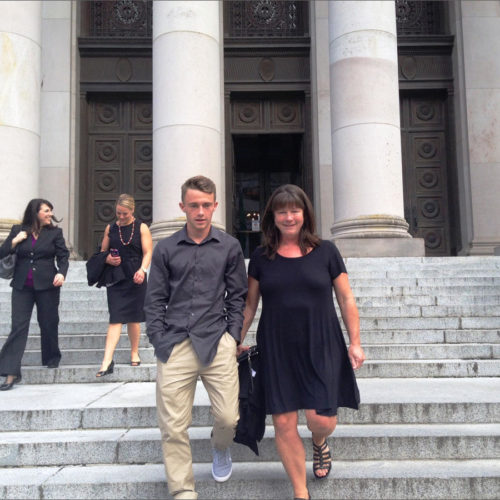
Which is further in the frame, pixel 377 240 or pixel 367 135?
pixel 367 135

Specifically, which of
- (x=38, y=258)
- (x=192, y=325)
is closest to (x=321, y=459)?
(x=192, y=325)

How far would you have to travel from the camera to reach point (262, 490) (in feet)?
12.5

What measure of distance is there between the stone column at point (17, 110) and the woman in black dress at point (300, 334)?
8653 mm

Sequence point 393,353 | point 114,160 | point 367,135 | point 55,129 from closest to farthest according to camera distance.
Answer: point 393,353 < point 367,135 < point 55,129 < point 114,160

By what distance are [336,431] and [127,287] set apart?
2.84 meters

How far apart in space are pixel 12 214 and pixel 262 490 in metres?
8.85

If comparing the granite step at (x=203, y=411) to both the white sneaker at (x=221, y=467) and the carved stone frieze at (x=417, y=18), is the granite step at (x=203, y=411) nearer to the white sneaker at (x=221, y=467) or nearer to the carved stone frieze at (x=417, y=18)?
the white sneaker at (x=221, y=467)

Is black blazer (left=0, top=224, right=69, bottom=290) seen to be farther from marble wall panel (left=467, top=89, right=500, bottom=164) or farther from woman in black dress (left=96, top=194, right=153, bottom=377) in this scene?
marble wall panel (left=467, top=89, right=500, bottom=164)

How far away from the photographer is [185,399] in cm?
341

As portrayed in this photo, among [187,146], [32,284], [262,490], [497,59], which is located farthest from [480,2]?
[262,490]

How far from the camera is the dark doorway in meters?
17.3

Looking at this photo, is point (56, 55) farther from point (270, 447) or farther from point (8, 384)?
point (270, 447)

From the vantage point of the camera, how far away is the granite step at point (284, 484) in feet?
12.4

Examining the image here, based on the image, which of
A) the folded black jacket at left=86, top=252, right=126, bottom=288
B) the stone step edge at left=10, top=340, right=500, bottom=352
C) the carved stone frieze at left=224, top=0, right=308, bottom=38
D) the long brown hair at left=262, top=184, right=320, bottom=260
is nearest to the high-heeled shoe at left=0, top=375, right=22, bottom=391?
the stone step edge at left=10, top=340, right=500, bottom=352
